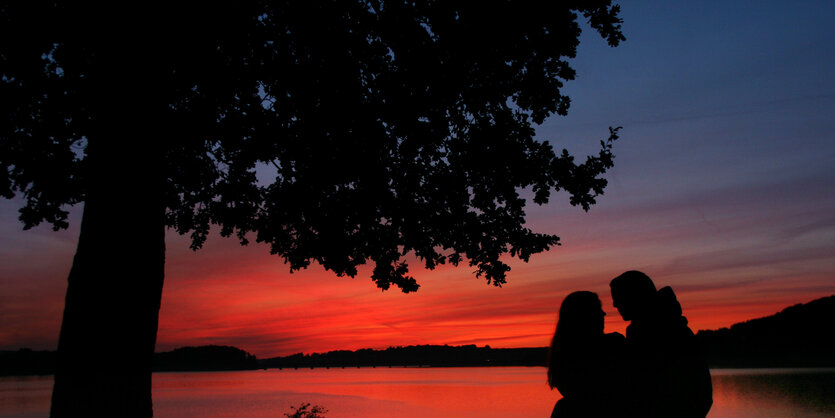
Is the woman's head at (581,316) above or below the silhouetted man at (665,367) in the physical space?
above

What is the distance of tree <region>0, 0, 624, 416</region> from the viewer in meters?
7.29

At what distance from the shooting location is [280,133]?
411 inches

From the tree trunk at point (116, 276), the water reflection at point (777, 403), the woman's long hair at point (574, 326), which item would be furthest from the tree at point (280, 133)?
the water reflection at point (777, 403)

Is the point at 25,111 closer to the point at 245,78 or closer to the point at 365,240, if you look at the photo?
the point at 245,78

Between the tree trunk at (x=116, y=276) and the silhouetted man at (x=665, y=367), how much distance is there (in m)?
6.30

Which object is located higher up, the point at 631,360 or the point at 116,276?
the point at 116,276

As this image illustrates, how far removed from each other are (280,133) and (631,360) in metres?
8.28

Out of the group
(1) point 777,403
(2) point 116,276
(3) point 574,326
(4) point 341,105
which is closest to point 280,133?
(4) point 341,105

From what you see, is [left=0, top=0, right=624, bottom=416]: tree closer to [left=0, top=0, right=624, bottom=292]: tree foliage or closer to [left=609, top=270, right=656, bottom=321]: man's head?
[left=0, top=0, right=624, bottom=292]: tree foliage

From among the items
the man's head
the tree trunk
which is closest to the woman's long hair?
the man's head

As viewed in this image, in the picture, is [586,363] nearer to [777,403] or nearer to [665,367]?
[665,367]

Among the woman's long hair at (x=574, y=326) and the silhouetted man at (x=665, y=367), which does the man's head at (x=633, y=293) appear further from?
the woman's long hair at (x=574, y=326)

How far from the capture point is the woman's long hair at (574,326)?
3.93 m

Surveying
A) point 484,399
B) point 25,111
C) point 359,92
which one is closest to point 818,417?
point 484,399
